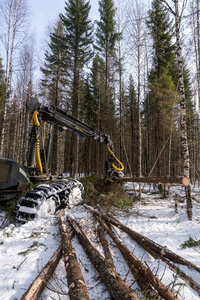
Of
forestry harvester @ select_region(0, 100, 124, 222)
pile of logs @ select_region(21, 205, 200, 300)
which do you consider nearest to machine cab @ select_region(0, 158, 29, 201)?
forestry harvester @ select_region(0, 100, 124, 222)

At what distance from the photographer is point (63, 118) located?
6.70 meters

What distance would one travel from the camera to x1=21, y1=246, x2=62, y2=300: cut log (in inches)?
66.4

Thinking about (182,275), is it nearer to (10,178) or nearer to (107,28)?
(10,178)

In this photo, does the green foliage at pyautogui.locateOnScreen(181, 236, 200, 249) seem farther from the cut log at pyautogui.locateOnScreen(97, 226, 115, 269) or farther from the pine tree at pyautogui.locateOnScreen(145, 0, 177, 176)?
the pine tree at pyautogui.locateOnScreen(145, 0, 177, 176)

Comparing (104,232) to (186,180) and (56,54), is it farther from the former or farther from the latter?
(56,54)

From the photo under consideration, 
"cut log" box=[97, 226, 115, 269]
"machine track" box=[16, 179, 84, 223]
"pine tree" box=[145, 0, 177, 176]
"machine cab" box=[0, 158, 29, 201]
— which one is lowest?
"cut log" box=[97, 226, 115, 269]

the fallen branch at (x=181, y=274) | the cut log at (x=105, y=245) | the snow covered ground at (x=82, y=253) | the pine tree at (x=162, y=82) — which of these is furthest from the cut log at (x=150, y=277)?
the pine tree at (x=162, y=82)

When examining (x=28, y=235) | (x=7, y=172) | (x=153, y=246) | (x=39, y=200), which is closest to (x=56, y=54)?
(x=7, y=172)

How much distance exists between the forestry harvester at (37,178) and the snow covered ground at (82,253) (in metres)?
0.46

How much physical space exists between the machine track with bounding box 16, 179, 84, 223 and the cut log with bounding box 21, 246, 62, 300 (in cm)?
192

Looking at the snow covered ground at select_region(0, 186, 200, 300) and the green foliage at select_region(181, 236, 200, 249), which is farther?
the green foliage at select_region(181, 236, 200, 249)

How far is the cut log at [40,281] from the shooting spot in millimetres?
1687

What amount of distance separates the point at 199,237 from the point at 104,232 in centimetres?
222

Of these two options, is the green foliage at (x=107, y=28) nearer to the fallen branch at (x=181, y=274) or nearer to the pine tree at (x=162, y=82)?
the pine tree at (x=162, y=82)
